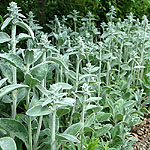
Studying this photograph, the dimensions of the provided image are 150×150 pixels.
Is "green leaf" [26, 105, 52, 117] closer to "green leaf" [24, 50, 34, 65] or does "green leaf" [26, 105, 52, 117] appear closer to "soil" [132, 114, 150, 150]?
"green leaf" [24, 50, 34, 65]

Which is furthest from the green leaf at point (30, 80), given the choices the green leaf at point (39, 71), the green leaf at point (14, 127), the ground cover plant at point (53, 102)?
the green leaf at point (14, 127)

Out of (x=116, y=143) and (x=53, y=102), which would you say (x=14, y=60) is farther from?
(x=116, y=143)

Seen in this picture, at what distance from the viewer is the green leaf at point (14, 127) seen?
1627mm

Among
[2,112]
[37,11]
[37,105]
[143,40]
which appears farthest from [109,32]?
[37,105]

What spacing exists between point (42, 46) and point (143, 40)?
6.55 ft

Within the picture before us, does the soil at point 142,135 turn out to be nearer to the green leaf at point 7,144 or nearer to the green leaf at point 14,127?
the green leaf at point 14,127

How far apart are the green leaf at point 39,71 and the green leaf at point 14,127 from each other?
0.34 meters

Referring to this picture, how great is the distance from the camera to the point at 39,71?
1.59 metres

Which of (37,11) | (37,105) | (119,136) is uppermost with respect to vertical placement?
(37,11)

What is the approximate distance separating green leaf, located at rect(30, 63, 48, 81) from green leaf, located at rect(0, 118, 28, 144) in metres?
0.34

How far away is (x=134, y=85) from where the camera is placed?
3471 mm

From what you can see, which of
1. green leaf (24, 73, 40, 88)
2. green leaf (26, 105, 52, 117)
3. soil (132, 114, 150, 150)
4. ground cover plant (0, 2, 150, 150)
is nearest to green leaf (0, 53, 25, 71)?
ground cover plant (0, 2, 150, 150)

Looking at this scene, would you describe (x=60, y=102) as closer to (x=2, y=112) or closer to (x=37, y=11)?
(x=2, y=112)

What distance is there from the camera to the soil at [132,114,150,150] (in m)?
2.56
